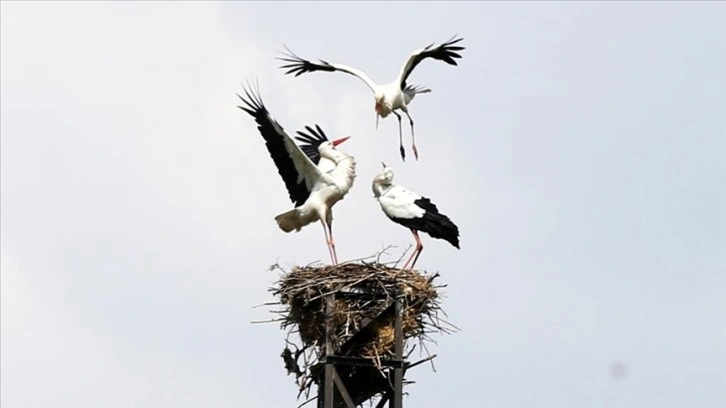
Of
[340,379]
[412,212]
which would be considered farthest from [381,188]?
[340,379]

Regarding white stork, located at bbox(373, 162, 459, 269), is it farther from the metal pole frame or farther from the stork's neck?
the metal pole frame

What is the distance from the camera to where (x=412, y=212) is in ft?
42.8

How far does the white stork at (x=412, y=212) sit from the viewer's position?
1278 cm

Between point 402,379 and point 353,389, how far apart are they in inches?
19.6

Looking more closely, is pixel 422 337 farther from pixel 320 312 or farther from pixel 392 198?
pixel 392 198

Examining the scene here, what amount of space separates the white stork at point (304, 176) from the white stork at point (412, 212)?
0.46 meters

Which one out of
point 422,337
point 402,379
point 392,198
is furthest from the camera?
point 392,198

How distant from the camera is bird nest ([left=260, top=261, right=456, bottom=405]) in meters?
11.5

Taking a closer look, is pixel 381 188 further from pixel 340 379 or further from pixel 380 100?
pixel 340 379

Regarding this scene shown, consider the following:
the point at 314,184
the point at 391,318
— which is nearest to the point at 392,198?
the point at 314,184

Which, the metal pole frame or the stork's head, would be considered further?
the stork's head

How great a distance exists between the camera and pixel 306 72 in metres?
14.1

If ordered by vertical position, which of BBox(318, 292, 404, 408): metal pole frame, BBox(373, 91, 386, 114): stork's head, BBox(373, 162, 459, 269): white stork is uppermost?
BBox(373, 91, 386, 114): stork's head

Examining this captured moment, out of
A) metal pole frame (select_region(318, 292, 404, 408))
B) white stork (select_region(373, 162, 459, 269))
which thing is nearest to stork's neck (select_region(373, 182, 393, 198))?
white stork (select_region(373, 162, 459, 269))
